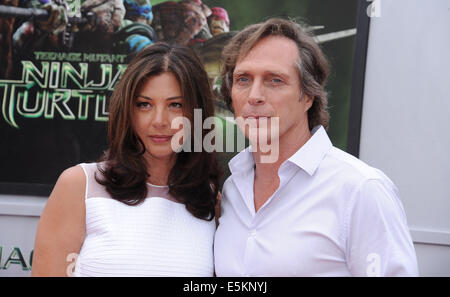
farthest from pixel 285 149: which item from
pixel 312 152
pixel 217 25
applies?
pixel 217 25

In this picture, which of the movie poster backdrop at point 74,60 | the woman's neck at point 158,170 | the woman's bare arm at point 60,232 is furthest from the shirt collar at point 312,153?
the movie poster backdrop at point 74,60

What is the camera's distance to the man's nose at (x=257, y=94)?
199cm

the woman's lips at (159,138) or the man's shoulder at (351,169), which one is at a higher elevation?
the woman's lips at (159,138)

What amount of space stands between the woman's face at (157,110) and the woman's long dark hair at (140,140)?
0.03 m

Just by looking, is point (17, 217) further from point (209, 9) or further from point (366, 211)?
point (366, 211)

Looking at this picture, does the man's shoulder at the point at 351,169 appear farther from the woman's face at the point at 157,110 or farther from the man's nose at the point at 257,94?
the woman's face at the point at 157,110

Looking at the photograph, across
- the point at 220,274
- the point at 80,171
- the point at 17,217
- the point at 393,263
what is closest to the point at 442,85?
the point at 393,263

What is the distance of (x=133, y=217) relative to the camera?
203 centimetres

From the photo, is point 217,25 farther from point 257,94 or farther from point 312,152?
point 312,152

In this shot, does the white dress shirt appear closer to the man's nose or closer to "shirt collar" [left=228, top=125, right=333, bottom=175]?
Answer: "shirt collar" [left=228, top=125, right=333, bottom=175]

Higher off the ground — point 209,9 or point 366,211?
point 209,9

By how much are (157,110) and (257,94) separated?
1.59 ft

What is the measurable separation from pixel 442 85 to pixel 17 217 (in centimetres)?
318
